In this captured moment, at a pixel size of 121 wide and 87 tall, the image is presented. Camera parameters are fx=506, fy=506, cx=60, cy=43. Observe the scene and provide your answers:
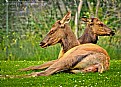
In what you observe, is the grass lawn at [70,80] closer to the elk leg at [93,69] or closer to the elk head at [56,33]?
the elk leg at [93,69]

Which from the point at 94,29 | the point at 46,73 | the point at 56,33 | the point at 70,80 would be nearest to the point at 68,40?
the point at 56,33

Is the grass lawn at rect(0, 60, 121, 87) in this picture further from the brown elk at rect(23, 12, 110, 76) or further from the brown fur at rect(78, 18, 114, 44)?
the brown fur at rect(78, 18, 114, 44)

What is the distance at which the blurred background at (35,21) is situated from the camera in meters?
15.4

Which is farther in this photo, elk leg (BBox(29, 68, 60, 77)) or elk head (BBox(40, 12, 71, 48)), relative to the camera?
elk head (BBox(40, 12, 71, 48))

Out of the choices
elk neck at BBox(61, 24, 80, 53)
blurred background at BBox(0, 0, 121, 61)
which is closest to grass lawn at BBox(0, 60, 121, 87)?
elk neck at BBox(61, 24, 80, 53)

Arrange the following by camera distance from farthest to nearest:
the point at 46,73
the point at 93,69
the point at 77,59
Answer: the point at 93,69 → the point at 77,59 → the point at 46,73

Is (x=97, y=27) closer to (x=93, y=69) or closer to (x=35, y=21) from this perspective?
(x=93, y=69)

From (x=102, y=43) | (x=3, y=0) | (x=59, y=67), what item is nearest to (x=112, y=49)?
(x=102, y=43)

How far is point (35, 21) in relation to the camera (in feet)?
52.4

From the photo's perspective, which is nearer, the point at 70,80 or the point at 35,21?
the point at 70,80

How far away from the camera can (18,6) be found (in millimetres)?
16016

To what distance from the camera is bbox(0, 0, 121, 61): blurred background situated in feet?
50.4

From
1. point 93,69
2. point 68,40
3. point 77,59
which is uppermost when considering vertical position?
point 68,40

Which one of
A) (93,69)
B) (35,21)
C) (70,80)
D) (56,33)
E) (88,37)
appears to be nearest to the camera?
(70,80)
